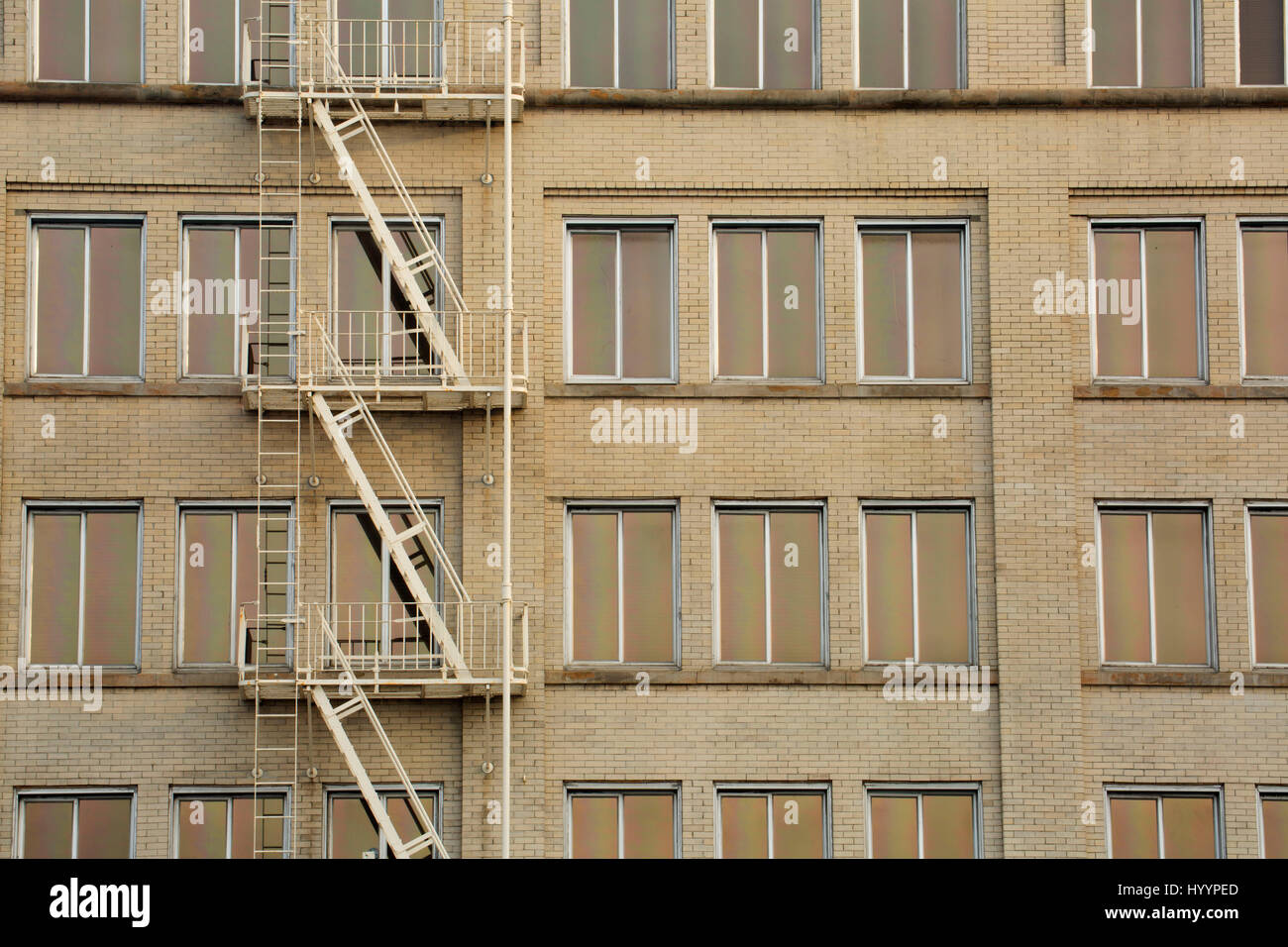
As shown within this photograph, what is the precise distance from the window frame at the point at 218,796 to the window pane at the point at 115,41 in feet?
28.7

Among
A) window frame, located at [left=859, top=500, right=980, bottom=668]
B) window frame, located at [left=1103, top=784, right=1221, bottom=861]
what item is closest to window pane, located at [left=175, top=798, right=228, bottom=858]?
window frame, located at [left=859, top=500, right=980, bottom=668]

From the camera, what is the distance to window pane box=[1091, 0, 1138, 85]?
1941cm

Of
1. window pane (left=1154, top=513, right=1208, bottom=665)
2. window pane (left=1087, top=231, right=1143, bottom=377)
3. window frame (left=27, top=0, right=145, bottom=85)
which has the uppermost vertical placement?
window frame (left=27, top=0, right=145, bottom=85)

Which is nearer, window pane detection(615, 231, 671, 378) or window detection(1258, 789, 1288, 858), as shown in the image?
window detection(1258, 789, 1288, 858)

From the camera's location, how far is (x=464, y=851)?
17.8 meters

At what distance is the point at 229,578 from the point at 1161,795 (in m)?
11.4

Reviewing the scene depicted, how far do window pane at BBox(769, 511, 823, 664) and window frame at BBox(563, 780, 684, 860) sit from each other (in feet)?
6.73

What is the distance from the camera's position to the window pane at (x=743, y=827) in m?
18.1

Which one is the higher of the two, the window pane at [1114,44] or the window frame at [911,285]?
the window pane at [1114,44]

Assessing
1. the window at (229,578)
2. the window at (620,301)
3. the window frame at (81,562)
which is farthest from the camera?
the window at (620,301)

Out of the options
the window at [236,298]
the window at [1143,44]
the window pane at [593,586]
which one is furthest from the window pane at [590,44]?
the window at [1143,44]

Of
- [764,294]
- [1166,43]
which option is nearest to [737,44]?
[764,294]

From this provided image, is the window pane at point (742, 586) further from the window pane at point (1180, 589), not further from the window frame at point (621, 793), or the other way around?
the window pane at point (1180, 589)

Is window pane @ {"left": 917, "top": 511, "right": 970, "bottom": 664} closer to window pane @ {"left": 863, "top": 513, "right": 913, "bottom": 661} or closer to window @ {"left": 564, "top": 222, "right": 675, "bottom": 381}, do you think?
window pane @ {"left": 863, "top": 513, "right": 913, "bottom": 661}
